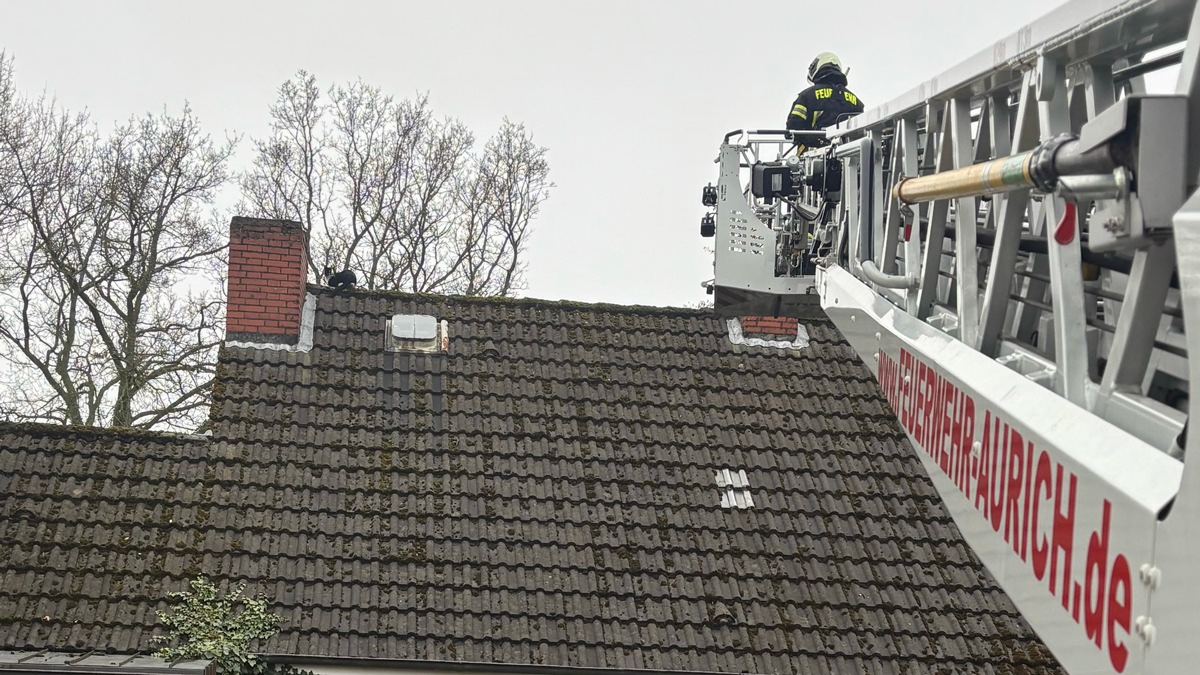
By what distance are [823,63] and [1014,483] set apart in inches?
210

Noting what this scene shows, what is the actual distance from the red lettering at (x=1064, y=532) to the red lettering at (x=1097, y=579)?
0.10m

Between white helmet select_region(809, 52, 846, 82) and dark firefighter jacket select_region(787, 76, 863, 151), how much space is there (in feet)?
0.72

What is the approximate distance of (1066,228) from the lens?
10.8 ft

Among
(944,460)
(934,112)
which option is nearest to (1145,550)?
(944,460)

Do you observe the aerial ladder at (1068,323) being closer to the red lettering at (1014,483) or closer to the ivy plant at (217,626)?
the red lettering at (1014,483)

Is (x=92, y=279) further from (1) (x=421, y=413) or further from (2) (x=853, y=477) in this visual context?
(2) (x=853, y=477)

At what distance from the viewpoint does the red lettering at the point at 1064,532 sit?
2947 millimetres

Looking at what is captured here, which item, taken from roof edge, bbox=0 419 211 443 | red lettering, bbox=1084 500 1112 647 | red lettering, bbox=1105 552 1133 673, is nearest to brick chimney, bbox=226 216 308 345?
roof edge, bbox=0 419 211 443

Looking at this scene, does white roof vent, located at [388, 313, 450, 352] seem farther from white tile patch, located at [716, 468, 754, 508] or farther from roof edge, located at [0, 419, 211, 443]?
white tile patch, located at [716, 468, 754, 508]

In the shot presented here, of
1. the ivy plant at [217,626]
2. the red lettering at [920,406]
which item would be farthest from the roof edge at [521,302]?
the red lettering at [920,406]

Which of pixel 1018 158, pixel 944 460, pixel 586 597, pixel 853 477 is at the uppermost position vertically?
pixel 1018 158

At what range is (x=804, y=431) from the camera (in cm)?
1295

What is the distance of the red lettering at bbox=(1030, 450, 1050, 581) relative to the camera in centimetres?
311

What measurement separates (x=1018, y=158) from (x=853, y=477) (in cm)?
923
